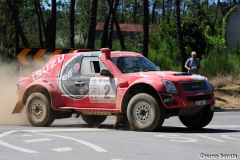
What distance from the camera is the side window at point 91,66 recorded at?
9648 millimetres

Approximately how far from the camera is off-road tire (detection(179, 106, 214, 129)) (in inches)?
376

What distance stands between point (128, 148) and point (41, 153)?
1.45m

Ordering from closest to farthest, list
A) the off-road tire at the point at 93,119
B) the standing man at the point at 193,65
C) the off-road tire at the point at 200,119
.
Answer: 1. the off-road tire at the point at 200,119
2. the off-road tire at the point at 93,119
3. the standing man at the point at 193,65

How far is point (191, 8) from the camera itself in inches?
2940

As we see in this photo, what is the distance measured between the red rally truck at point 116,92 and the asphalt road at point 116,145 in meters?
0.58

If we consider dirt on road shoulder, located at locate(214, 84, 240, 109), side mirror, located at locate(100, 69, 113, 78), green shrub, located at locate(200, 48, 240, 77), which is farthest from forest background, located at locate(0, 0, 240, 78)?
side mirror, located at locate(100, 69, 113, 78)

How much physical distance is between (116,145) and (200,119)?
10.7ft

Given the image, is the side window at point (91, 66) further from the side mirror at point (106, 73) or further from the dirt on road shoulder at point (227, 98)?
the dirt on road shoulder at point (227, 98)

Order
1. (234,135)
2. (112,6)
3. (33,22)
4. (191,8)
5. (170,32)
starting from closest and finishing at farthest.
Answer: (234,135) < (112,6) < (170,32) < (33,22) < (191,8)

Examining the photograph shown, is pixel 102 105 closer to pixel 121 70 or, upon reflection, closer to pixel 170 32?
pixel 121 70

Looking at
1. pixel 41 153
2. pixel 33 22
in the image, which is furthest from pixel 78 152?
pixel 33 22

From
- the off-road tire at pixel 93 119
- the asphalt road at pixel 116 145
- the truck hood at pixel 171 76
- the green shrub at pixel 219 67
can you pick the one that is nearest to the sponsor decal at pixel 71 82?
the asphalt road at pixel 116 145

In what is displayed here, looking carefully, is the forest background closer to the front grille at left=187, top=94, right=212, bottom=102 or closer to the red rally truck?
the red rally truck

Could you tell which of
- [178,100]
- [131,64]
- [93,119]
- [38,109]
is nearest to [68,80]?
[38,109]
